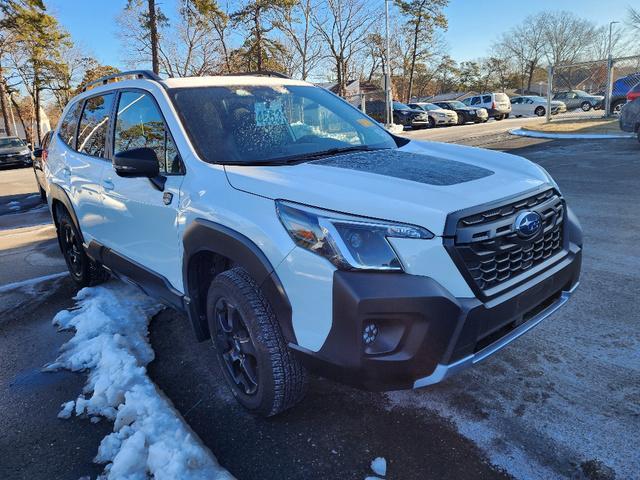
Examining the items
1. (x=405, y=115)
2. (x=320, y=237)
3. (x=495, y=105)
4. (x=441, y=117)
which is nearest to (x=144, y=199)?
(x=320, y=237)

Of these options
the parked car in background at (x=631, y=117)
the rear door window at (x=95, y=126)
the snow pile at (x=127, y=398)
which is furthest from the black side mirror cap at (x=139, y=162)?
the parked car in background at (x=631, y=117)

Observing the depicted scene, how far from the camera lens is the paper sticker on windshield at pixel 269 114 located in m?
3.09

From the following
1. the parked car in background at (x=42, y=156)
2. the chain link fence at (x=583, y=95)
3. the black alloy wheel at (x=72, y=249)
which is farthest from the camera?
the chain link fence at (x=583, y=95)

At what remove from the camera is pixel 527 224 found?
225 centimetres

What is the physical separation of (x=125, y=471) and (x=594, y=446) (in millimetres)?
2139

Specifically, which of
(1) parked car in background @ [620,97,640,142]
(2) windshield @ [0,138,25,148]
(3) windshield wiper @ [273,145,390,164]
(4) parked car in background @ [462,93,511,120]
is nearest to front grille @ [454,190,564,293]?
(3) windshield wiper @ [273,145,390,164]

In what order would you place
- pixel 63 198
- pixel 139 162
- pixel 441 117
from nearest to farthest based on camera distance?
pixel 139 162 < pixel 63 198 < pixel 441 117

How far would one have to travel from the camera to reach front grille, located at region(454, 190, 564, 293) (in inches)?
80.8

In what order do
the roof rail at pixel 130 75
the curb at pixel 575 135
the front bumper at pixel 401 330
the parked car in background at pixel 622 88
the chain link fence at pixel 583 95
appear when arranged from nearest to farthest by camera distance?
the front bumper at pixel 401 330
the roof rail at pixel 130 75
the curb at pixel 575 135
the parked car in background at pixel 622 88
the chain link fence at pixel 583 95

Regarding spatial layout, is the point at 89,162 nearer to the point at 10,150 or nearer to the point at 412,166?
the point at 412,166

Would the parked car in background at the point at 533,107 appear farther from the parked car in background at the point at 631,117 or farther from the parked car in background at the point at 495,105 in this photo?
the parked car in background at the point at 631,117

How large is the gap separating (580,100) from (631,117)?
27.8 metres

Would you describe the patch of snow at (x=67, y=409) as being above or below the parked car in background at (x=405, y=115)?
below

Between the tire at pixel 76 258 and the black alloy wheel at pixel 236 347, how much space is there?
2.30 metres
